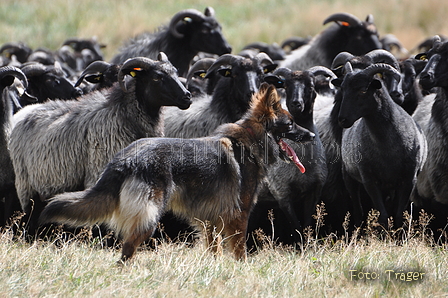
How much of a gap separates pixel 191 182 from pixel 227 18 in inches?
1045

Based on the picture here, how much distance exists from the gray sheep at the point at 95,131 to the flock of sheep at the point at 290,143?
0.5 inches

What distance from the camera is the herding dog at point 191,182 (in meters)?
5.64

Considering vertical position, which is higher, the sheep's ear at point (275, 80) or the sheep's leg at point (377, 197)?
the sheep's ear at point (275, 80)

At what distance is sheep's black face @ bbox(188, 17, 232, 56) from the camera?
11.8 metres

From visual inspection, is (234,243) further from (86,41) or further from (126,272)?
(86,41)

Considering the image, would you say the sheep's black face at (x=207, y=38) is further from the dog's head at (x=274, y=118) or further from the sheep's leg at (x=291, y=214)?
the dog's head at (x=274, y=118)

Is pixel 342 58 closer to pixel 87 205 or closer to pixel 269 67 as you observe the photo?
pixel 269 67

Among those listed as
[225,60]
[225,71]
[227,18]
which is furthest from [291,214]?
[227,18]

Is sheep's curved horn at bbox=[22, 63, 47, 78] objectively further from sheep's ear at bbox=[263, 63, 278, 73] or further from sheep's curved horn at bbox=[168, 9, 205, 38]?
sheep's ear at bbox=[263, 63, 278, 73]

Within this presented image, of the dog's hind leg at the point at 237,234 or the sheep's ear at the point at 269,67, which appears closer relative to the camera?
the dog's hind leg at the point at 237,234

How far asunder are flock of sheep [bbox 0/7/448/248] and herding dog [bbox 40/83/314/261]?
1.25 metres

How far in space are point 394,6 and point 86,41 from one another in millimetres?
17136

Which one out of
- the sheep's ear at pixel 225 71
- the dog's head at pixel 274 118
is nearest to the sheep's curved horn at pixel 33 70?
the sheep's ear at pixel 225 71

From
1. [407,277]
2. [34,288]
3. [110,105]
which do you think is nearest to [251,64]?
[110,105]
